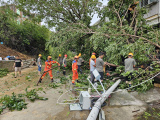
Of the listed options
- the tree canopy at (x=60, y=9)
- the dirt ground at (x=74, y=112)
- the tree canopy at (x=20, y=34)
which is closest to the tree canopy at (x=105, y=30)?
the tree canopy at (x=60, y=9)

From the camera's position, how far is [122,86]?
5.53m

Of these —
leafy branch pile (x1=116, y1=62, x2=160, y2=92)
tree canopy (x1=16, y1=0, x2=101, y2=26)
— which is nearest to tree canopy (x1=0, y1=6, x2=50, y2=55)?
tree canopy (x1=16, y1=0, x2=101, y2=26)

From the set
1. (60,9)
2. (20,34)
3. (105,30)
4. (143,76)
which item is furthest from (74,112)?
(20,34)

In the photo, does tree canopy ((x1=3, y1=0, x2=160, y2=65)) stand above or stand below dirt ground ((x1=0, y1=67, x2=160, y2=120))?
above

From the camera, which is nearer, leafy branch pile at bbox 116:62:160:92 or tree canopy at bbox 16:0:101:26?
leafy branch pile at bbox 116:62:160:92

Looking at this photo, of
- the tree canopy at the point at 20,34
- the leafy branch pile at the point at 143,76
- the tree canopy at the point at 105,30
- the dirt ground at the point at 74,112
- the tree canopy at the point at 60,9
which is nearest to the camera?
the dirt ground at the point at 74,112

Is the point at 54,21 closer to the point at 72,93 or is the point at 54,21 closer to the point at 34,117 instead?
the point at 72,93

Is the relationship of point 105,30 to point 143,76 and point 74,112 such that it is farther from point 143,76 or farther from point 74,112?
point 74,112

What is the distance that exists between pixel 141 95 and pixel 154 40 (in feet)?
8.99

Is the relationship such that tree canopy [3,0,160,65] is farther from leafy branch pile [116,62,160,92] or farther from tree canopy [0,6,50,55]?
tree canopy [0,6,50,55]

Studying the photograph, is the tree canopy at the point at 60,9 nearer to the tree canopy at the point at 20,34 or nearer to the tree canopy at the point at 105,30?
the tree canopy at the point at 105,30

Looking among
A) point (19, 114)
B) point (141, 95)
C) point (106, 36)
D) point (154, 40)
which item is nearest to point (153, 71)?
point (141, 95)

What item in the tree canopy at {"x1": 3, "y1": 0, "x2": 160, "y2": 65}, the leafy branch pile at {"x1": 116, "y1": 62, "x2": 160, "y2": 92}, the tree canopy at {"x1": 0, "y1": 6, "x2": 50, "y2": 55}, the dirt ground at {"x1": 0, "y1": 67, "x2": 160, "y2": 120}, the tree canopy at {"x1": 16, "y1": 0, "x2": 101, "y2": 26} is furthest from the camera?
the tree canopy at {"x1": 0, "y1": 6, "x2": 50, "y2": 55}

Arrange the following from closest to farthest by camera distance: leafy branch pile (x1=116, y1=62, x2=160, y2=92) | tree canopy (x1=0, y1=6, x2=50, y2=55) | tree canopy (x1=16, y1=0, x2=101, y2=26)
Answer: leafy branch pile (x1=116, y1=62, x2=160, y2=92) → tree canopy (x1=16, y1=0, x2=101, y2=26) → tree canopy (x1=0, y1=6, x2=50, y2=55)
